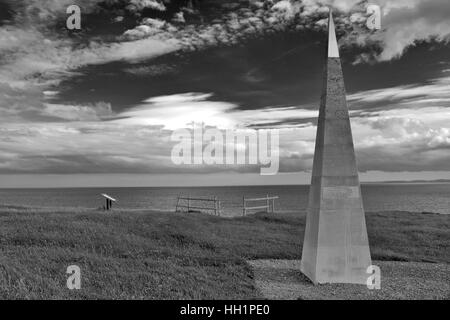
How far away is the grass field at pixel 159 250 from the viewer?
888 cm

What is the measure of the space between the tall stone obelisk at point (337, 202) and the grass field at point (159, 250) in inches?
82.3

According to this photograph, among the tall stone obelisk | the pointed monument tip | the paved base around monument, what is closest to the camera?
the paved base around monument

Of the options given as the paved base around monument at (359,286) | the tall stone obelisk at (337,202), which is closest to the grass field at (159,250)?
the paved base around monument at (359,286)

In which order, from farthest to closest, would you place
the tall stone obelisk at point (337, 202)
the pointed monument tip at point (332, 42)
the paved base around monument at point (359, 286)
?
1. the pointed monument tip at point (332, 42)
2. the tall stone obelisk at point (337, 202)
3. the paved base around monument at point (359, 286)

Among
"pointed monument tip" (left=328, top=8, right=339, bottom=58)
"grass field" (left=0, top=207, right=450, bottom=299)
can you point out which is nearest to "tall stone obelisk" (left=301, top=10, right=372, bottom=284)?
"pointed monument tip" (left=328, top=8, right=339, bottom=58)

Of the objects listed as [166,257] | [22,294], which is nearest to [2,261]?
[22,294]

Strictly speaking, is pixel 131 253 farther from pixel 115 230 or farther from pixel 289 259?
pixel 289 259

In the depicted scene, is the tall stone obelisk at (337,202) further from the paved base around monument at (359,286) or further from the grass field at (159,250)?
the grass field at (159,250)

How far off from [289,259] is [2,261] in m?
8.71

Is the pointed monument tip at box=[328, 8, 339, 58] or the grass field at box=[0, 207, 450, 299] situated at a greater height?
the pointed monument tip at box=[328, 8, 339, 58]

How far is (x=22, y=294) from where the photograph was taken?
8055mm

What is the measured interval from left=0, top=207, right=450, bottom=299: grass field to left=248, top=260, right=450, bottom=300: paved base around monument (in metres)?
0.52

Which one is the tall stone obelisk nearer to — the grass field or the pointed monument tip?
the pointed monument tip

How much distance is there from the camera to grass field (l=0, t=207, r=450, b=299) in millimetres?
8883
